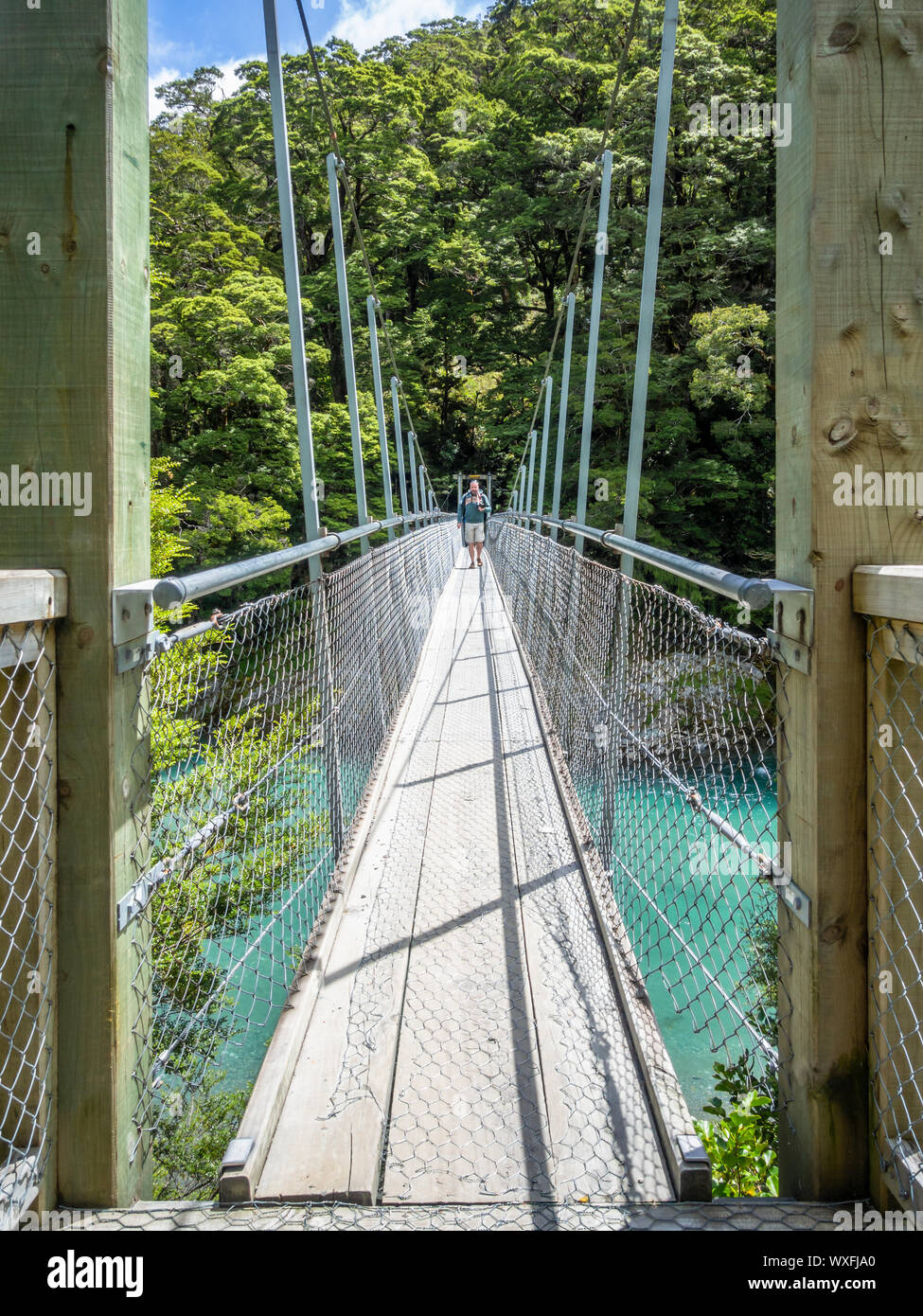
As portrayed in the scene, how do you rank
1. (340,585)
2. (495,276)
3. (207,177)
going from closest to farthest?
(340,585) → (207,177) → (495,276)

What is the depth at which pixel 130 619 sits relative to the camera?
105cm

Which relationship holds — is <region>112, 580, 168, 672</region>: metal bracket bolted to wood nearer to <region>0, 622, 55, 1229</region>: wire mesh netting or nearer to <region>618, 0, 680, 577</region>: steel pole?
<region>0, 622, 55, 1229</region>: wire mesh netting

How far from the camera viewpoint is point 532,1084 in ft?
4.46

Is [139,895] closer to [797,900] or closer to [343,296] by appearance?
[797,900]

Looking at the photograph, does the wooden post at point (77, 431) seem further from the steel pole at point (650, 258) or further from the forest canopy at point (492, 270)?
the forest canopy at point (492, 270)

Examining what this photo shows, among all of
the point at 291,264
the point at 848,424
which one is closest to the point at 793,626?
the point at 848,424

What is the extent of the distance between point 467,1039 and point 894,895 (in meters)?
0.78

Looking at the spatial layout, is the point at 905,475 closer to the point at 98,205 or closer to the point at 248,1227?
the point at 98,205

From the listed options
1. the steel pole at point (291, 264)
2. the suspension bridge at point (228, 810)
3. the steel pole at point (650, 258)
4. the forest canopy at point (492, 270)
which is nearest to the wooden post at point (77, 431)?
the suspension bridge at point (228, 810)

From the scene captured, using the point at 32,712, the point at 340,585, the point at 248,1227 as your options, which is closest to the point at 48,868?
the point at 32,712

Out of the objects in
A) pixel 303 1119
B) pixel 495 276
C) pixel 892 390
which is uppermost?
pixel 495 276

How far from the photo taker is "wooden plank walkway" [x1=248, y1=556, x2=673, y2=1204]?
1.17 metres

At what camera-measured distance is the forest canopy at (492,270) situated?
13117 millimetres

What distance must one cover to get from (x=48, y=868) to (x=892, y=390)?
1144 mm
